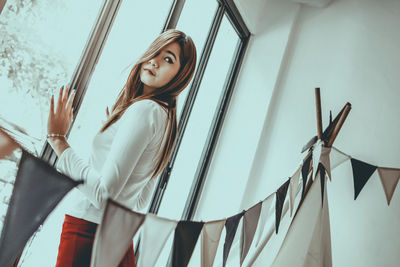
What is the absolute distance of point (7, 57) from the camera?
1095 mm

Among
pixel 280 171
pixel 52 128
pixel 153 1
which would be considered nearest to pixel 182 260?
pixel 52 128

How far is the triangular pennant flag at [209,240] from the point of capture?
45.1 inches

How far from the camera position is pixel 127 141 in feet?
3.06

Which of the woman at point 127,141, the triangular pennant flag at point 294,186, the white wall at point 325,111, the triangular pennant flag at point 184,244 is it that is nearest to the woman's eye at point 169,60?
the woman at point 127,141

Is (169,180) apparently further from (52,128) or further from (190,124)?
(52,128)

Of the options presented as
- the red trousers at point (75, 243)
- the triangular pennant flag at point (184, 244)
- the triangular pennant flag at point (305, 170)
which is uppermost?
the triangular pennant flag at point (305, 170)

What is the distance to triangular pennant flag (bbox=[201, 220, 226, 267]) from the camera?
114 centimetres

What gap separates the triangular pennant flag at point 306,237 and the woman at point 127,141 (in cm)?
73

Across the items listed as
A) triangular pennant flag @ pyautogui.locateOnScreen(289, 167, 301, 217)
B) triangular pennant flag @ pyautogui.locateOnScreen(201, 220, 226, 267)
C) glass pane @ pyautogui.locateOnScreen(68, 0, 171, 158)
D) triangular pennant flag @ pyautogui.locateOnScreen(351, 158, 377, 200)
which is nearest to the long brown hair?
glass pane @ pyautogui.locateOnScreen(68, 0, 171, 158)

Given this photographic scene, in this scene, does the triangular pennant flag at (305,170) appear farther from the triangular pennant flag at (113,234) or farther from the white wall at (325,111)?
the triangular pennant flag at (113,234)

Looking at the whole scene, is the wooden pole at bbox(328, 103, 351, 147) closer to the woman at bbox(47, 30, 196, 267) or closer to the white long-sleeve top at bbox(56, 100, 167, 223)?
the woman at bbox(47, 30, 196, 267)

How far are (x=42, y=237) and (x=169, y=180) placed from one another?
987mm

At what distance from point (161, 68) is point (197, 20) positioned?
1.15 metres

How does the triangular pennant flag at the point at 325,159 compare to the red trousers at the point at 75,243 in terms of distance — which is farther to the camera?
the triangular pennant flag at the point at 325,159
